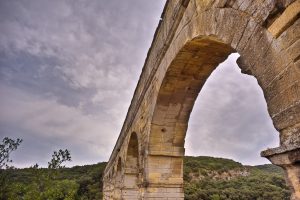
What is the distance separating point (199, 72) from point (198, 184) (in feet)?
62.7

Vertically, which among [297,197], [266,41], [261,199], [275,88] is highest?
[266,41]

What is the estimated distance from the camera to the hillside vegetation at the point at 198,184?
559 inches

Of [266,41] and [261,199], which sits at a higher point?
[266,41]

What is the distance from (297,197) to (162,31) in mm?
4530

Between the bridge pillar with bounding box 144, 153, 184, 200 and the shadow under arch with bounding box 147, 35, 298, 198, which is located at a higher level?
the shadow under arch with bounding box 147, 35, 298, 198

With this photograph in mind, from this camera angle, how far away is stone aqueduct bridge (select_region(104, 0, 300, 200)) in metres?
2.00

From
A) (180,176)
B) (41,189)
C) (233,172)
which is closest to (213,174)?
(233,172)

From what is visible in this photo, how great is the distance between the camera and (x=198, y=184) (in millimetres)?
22766

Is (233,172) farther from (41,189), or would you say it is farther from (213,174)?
(41,189)

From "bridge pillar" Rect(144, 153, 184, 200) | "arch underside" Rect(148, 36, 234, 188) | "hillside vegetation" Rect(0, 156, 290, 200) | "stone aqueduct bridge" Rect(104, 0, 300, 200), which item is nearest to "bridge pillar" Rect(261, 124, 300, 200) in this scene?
"stone aqueduct bridge" Rect(104, 0, 300, 200)

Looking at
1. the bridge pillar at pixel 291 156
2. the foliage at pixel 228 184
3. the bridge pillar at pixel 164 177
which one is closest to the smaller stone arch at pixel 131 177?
the bridge pillar at pixel 164 177

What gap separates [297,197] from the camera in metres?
1.86

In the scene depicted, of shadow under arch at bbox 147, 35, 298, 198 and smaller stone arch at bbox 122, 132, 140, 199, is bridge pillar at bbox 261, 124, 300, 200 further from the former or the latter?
smaller stone arch at bbox 122, 132, 140, 199

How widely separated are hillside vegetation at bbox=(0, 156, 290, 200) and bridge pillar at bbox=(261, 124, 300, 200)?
13236 mm
